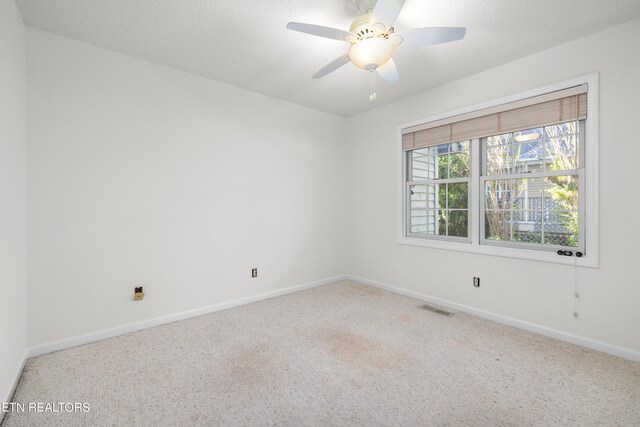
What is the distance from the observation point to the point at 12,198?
6.25 feet

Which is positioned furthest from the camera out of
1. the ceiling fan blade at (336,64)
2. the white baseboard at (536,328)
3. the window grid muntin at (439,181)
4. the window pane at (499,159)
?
the window grid muntin at (439,181)

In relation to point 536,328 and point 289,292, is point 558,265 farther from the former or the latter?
point 289,292

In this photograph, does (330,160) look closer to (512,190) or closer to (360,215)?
(360,215)

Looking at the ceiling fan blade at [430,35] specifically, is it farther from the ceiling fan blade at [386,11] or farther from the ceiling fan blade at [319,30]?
the ceiling fan blade at [319,30]

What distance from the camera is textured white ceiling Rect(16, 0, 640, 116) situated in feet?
6.74

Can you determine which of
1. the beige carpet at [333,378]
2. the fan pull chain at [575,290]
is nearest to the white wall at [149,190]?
the beige carpet at [333,378]

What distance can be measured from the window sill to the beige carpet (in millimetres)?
695

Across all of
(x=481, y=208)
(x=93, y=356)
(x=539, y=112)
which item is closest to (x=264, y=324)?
(x=93, y=356)

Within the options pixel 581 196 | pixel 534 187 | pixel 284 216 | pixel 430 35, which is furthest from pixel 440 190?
pixel 430 35

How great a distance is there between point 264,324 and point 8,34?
2818mm

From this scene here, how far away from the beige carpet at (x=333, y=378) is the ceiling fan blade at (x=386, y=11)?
229cm

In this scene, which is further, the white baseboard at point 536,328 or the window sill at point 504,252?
the window sill at point 504,252

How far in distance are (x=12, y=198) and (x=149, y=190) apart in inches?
40.0

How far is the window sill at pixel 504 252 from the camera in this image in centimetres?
249
